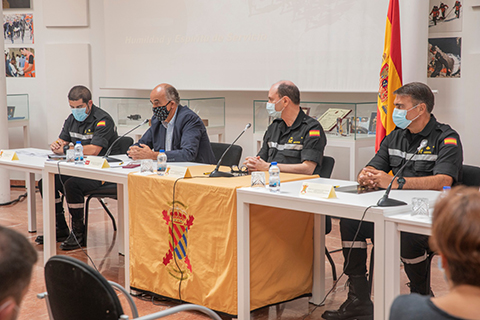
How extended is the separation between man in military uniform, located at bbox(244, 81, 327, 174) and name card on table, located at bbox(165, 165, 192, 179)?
62 cm

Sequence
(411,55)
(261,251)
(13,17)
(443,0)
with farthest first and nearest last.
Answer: (13,17) < (443,0) < (411,55) < (261,251)

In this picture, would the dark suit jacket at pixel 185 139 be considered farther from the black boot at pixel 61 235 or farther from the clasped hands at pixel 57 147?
the black boot at pixel 61 235

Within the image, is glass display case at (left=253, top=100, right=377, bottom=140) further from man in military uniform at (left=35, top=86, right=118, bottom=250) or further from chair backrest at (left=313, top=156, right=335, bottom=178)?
man in military uniform at (left=35, top=86, right=118, bottom=250)

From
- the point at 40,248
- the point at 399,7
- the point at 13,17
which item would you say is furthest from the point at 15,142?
the point at 399,7

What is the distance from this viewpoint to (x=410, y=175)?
3.15 metres

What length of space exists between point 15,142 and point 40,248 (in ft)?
10.3

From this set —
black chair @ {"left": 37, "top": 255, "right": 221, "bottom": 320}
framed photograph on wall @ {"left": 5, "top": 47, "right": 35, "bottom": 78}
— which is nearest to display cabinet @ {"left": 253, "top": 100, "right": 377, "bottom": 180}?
black chair @ {"left": 37, "top": 255, "right": 221, "bottom": 320}

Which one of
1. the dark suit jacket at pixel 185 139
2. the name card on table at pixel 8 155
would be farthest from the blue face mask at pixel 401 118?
the name card on table at pixel 8 155

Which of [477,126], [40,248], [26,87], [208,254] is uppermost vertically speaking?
[26,87]

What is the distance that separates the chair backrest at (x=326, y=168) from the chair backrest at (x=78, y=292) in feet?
7.35

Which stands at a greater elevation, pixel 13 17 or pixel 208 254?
pixel 13 17

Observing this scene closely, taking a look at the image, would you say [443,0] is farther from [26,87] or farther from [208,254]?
[26,87]

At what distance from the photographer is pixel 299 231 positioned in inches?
125

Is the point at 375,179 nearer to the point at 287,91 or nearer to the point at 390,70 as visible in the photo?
the point at 287,91
